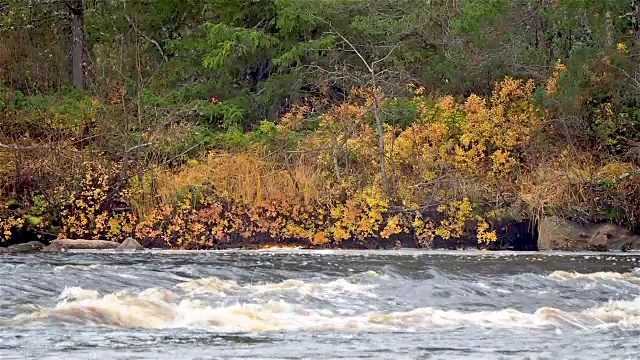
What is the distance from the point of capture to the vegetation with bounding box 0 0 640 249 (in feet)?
58.3

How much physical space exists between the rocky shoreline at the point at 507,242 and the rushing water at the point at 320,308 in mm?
1286

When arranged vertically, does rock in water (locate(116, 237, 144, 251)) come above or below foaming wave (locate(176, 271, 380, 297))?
above

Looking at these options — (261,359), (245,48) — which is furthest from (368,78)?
(261,359)

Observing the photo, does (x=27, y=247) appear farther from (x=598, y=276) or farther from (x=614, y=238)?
(x=614, y=238)

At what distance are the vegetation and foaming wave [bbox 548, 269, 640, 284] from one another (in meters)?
3.68

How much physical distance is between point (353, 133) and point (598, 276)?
689 centimetres

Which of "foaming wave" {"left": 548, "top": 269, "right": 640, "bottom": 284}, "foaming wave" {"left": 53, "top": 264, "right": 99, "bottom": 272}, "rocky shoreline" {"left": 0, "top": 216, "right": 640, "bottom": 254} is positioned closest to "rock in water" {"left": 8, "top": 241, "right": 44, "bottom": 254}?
"rocky shoreline" {"left": 0, "top": 216, "right": 640, "bottom": 254}

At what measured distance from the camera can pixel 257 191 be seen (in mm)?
18281

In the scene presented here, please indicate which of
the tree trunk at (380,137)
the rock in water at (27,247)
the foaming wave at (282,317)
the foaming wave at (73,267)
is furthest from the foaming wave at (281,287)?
the tree trunk at (380,137)

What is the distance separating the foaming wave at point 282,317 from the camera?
9.86m

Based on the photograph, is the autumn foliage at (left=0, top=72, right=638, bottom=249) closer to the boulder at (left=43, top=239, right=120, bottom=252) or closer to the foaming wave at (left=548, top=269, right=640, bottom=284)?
the boulder at (left=43, top=239, right=120, bottom=252)

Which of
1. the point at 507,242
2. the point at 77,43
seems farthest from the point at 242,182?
the point at 77,43

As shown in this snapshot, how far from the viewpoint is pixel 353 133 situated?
19.0m

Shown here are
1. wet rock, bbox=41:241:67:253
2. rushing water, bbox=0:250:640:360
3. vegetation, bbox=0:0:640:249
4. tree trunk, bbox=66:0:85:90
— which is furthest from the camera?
tree trunk, bbox=66:0:85:90
